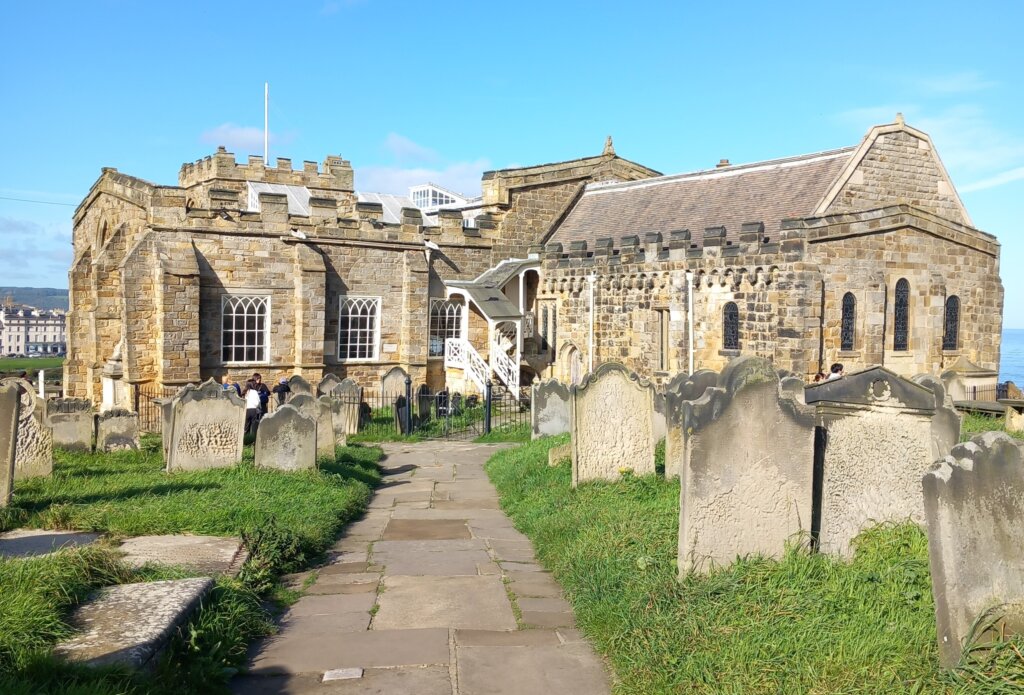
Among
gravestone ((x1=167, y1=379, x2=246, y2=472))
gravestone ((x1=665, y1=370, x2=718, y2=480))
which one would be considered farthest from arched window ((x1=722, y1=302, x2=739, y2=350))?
gravestone ((x1=167, y1=379, x2=246, y2=472))

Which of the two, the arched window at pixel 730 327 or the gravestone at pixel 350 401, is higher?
the arched window at pixel 730 327

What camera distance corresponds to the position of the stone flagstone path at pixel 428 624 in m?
6.38

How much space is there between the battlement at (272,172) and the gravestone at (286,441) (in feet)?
73.9

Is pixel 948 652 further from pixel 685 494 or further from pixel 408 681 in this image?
pixel 408 681

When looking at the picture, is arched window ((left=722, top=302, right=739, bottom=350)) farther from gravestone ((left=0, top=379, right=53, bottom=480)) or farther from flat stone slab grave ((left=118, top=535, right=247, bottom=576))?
flat stone slab grave ((left=118, top=535, right=247, bottom=576))

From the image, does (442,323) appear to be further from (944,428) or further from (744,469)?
(744,469)

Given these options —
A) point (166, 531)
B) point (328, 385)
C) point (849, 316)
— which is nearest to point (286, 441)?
point (166, 531)

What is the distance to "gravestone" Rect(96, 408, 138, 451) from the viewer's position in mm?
15961

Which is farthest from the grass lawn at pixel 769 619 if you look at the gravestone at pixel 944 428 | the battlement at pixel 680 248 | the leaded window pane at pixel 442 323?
the leaded window pane at pixel 442 323

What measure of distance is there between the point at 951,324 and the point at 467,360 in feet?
42.1

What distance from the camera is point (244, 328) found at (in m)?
24.9

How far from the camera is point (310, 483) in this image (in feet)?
39.8

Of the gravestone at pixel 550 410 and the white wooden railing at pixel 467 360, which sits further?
the white wooden railing at pixel 467 360

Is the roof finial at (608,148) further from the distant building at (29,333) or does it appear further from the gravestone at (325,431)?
the distant building at (29,333)
